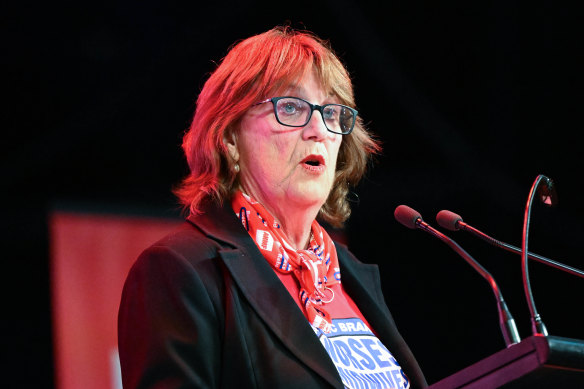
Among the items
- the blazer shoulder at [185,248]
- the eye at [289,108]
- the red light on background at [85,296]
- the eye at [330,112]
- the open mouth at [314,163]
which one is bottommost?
the red light on background at [85,296]

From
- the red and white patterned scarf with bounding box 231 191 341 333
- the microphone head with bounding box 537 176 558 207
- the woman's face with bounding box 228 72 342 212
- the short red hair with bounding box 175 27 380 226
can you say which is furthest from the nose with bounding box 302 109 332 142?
the microphone head with bounding box 537 176 558 207

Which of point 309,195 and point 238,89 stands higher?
point 238,89

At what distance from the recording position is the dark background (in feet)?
10.9

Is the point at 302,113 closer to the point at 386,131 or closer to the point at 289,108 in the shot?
the point at 289,108

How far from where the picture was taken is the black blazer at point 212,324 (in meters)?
1.44

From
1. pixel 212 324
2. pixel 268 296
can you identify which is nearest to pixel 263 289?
pixel 268 296

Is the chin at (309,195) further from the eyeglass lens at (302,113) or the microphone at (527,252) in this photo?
the microphone at (527,252)

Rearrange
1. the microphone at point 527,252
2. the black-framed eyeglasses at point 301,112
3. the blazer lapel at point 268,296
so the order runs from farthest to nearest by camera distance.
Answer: the black-framed eyeglasses at point 301,112, the blazer lapel at point 268,296, the microphone at point 527,252

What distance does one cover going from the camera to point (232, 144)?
1902mm

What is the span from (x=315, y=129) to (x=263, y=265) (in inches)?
16.4

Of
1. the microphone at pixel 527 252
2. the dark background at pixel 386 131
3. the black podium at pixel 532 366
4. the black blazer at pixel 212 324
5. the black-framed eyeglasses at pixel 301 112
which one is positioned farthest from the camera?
the dark background at pixel 386 131

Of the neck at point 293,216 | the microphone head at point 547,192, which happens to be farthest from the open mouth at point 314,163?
the microphone head at point 547,192

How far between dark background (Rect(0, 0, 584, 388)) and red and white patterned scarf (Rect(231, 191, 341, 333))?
A: 5.77 ft

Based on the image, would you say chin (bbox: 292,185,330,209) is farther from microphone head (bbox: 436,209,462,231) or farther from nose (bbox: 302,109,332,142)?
microphone head (bbox: 436,209,462,231)
